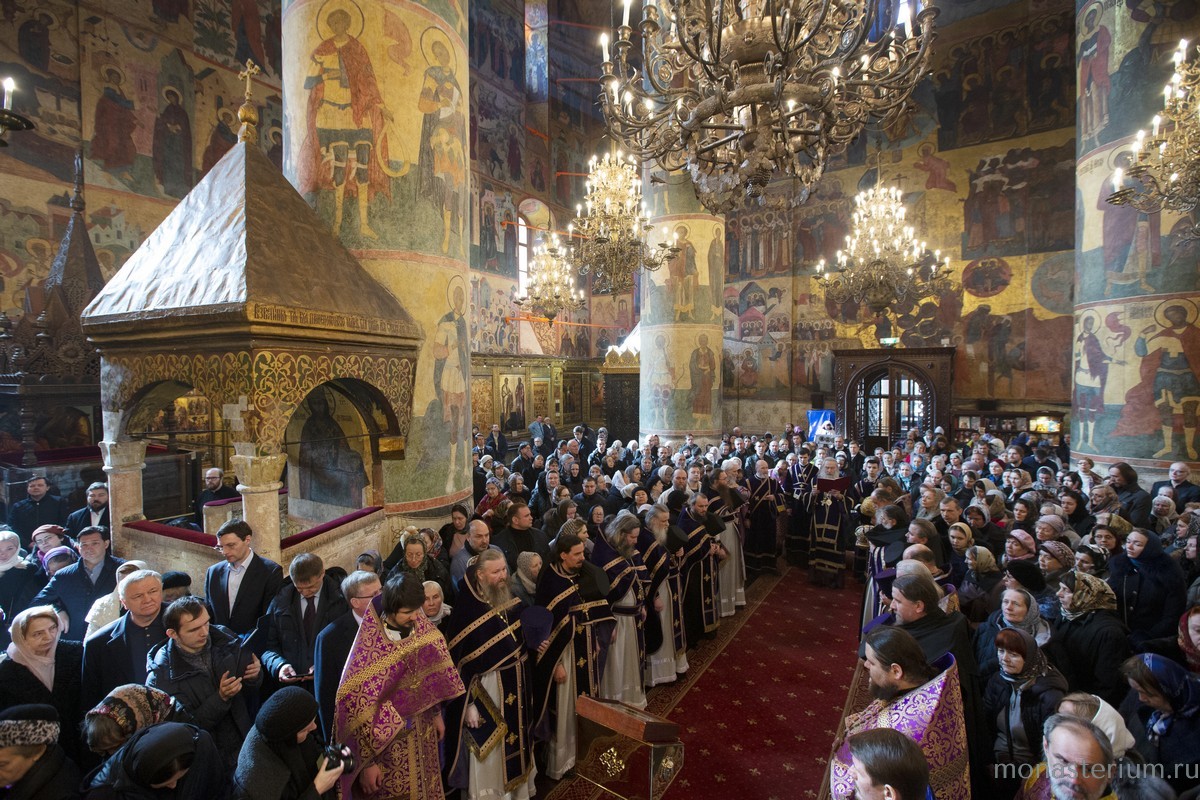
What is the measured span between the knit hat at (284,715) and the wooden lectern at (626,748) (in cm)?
117

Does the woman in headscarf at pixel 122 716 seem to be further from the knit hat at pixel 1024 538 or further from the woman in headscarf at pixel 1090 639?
the knit hat at pixel 1024 538

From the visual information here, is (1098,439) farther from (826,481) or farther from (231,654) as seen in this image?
(231,654)

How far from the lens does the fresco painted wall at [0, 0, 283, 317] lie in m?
9.56

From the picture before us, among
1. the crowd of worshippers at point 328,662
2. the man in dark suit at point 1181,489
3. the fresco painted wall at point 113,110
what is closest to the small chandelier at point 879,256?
the man in dark suit at point 1181,489

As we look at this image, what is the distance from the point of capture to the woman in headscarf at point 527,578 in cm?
428

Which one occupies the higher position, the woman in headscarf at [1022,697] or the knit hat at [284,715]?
the knit hat at [284,715]

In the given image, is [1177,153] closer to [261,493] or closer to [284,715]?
[284,715]

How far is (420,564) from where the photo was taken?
4668 mm

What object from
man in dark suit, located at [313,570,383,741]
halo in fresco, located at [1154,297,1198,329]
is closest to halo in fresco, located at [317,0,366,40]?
man in dark suit, located at [313,570,383,741]

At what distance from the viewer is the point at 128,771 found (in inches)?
77.3

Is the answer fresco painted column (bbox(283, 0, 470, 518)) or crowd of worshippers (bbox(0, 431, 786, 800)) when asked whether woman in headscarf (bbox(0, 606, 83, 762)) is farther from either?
fresco painted column (bbox(283, 0, 470, 518))

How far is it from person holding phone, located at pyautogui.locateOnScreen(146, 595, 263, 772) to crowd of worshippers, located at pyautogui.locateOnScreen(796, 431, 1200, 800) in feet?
9.37

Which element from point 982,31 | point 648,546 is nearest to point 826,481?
point 648,546

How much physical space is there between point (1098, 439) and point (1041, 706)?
9038 mm
